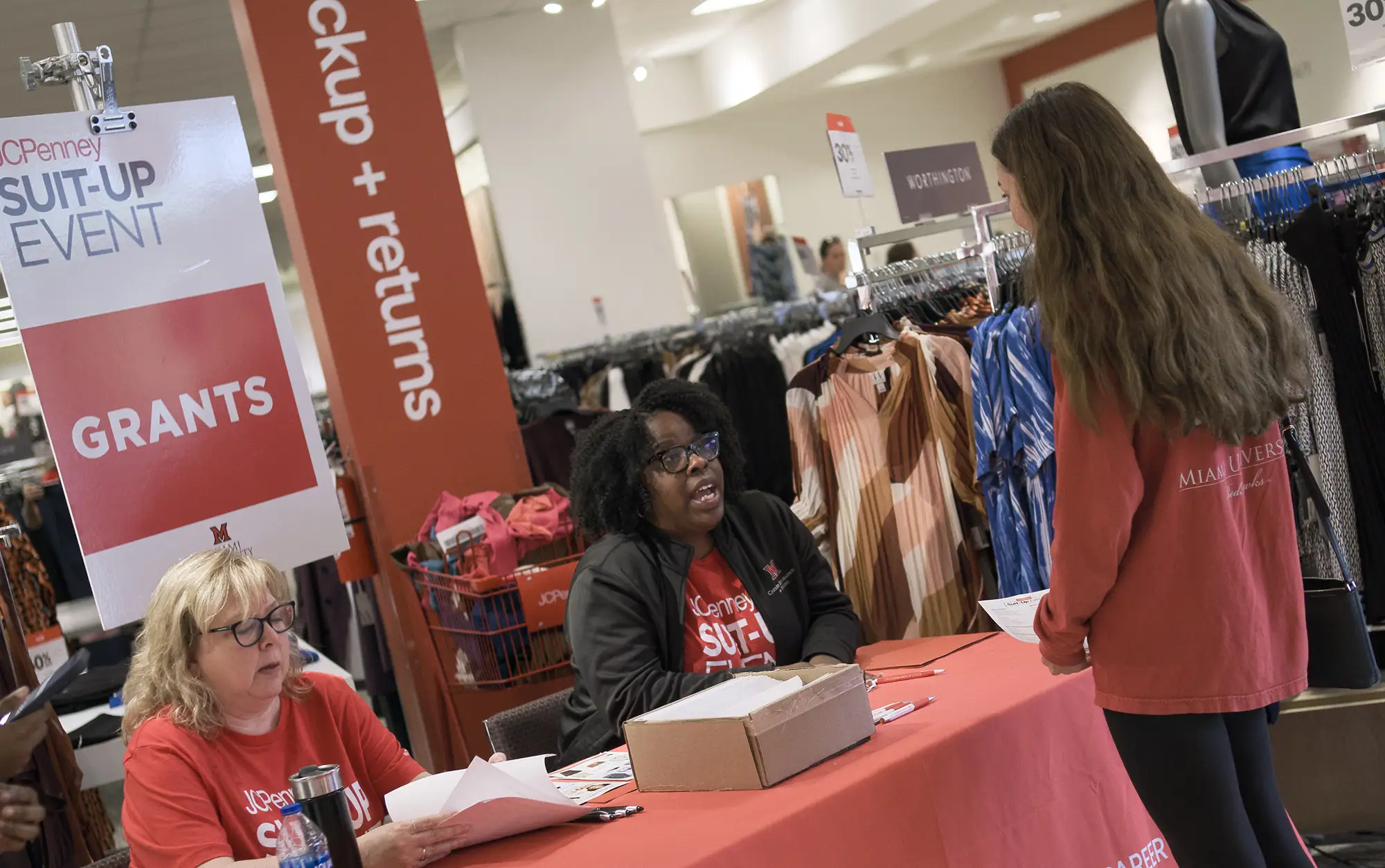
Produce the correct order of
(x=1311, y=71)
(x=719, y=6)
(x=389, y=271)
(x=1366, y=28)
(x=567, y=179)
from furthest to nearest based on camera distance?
1. (x=1311, y=71)
2. (x=719, y=6)
3. (x=567, y=179)
4. (x=389, y=271)
5. (x=1366, y=28)

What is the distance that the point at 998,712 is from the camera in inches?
90.5

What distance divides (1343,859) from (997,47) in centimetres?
1202

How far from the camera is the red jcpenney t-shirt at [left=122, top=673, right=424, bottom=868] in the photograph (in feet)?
7.37

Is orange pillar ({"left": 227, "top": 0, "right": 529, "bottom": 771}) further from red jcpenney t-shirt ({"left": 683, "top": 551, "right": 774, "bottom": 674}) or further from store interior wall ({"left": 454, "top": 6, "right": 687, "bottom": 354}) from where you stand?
store interior wall ({"left": 454, "top": 6, "right": 687, "bottom": 354})

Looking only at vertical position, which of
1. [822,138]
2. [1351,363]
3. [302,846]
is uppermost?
[822,138]

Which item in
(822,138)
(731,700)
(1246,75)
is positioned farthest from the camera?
(822,138)

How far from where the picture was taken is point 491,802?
6.68ft

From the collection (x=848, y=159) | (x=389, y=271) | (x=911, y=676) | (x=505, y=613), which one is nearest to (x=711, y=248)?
(x=848, y=159)

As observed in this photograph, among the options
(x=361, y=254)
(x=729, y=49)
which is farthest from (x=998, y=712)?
(x=729, y=49)

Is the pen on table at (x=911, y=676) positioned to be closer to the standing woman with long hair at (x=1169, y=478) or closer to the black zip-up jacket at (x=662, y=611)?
the black zip-up jacket at (x=662, y=611)

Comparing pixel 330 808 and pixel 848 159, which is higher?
pixel 848 159

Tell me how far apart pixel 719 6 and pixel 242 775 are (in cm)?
985

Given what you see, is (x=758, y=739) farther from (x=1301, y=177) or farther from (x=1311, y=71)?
(x=1311, y=71)

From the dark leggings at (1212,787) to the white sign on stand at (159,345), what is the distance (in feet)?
6.17
